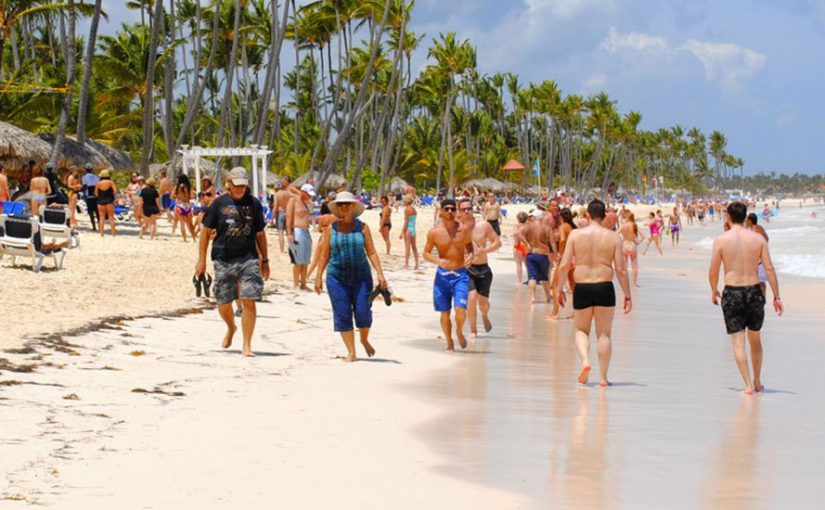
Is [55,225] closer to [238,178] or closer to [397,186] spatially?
[238,178]

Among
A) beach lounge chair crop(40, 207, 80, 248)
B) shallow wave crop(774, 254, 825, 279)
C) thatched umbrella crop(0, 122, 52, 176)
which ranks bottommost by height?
shallow wave crop(774, 254, 825, 279)

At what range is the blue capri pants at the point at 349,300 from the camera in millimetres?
9906

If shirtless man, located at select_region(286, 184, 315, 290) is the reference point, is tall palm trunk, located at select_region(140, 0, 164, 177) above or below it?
above

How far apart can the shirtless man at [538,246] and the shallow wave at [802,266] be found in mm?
12939

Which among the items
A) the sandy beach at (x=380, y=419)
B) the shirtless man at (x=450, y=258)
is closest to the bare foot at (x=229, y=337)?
the sandy beach at (x=380, y=419)

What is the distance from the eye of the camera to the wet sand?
Result: 5.95m

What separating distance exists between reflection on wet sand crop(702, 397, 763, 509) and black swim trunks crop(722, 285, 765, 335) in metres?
0.86

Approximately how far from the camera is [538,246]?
1670 centimetres

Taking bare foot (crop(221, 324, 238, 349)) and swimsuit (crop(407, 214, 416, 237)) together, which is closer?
bare foot (crop(221, 324, 238, 349))

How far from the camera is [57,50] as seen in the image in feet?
192

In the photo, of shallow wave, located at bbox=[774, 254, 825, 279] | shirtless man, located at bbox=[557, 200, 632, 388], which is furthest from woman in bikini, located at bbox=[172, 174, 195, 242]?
shirtless man, located at bbox=[557, 200, 632, 388]

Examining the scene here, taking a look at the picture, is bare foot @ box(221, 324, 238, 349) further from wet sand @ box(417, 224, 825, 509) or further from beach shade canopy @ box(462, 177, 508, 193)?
beach shade canopy @ box(462, 177, 508, 193)

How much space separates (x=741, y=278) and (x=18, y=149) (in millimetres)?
21175

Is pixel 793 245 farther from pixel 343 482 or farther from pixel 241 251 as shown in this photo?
pixel 343 482
